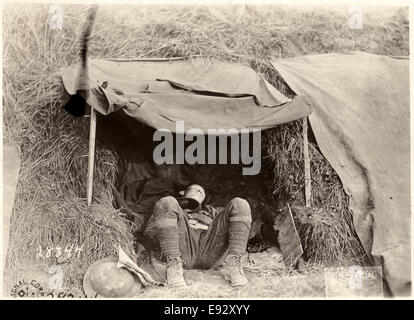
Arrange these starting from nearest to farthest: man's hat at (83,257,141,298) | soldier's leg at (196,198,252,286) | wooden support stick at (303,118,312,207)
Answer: man's hat at (83,257,141,298)
soldier's leg at (196,198,252,286)
wooden support stick at (303,118,312,207)

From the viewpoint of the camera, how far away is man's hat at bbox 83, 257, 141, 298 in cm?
634

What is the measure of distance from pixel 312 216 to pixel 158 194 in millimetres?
1313

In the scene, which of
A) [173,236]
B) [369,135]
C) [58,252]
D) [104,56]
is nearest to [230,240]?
[173,236]

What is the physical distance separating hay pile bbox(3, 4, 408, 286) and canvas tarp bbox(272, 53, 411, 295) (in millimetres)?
120

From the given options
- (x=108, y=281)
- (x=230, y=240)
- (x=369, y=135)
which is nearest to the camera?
(x=108, y=281)

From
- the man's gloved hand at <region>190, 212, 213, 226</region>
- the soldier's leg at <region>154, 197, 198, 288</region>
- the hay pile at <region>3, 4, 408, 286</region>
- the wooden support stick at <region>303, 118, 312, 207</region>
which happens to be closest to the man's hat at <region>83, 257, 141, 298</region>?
the hay pile at <region>3, 4, 408, 286</region>

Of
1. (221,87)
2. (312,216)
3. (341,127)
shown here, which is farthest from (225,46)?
(312,216)

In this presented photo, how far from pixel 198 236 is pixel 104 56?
68.8 inches

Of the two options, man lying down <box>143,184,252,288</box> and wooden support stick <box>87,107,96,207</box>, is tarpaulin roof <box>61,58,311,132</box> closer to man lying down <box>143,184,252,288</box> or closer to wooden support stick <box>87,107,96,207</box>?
wooden support stick <box>87,107,96,207</box>

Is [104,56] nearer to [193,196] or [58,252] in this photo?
[193,196]

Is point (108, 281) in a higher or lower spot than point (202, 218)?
lower

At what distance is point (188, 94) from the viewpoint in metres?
6.66

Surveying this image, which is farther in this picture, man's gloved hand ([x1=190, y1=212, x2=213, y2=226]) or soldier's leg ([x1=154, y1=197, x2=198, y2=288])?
man's gloved hand ([x1=190, y1=212, x2=213, y2=226])

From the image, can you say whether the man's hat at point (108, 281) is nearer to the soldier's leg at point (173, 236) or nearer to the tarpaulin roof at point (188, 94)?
the soldier's leg at point (173, 236)
